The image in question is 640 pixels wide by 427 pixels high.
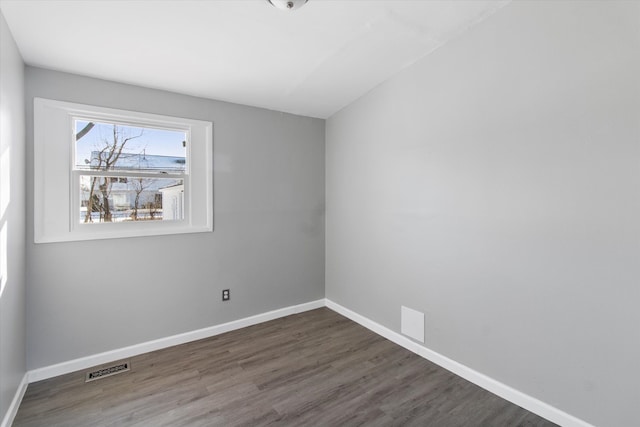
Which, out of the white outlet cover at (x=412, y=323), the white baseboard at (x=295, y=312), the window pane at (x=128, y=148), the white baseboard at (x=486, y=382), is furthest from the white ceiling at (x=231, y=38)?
the white baseboard at (x=486, y=382)

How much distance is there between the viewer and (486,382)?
205cm

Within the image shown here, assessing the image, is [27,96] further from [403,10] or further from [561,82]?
[561,82]

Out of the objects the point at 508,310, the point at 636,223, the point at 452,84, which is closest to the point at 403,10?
the point at 452,84

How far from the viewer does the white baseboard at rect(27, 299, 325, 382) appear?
2213mm

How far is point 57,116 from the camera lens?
222cm

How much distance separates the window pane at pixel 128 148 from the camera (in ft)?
7.84

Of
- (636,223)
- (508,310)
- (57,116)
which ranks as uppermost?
(57,116)

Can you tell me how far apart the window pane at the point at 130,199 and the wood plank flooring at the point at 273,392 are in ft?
3.96

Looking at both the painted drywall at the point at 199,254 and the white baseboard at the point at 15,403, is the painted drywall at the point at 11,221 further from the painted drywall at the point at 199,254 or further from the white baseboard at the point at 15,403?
the painted drywall at the point at 199,254

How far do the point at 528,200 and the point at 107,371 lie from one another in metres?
3.26

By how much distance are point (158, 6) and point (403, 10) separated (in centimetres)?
146

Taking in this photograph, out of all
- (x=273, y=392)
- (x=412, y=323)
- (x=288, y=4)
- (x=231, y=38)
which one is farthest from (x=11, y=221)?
(x=412, y=323)

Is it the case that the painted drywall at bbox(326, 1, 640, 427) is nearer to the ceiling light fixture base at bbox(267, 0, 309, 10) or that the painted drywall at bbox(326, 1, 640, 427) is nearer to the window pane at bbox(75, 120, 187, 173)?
the ceiling light fixture base at bbox(267, 0, 309, 10)

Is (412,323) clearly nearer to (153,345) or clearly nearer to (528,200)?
(528,200)
